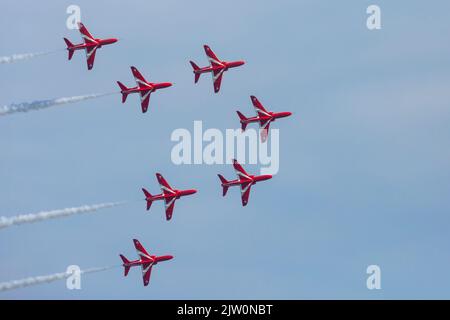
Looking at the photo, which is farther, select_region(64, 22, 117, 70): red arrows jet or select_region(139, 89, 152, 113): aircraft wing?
select_region(139, 89, 152, 113): aircraft wing

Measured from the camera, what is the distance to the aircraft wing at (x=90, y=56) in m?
168

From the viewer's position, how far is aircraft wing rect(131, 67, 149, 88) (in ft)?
566

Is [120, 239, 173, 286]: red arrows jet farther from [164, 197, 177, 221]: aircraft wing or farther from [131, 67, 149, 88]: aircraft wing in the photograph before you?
[131, 67, 149, 88]: aircraft wing

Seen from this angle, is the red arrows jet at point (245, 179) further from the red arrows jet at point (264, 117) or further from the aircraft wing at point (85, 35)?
the aircraft wing at point (85, 35)

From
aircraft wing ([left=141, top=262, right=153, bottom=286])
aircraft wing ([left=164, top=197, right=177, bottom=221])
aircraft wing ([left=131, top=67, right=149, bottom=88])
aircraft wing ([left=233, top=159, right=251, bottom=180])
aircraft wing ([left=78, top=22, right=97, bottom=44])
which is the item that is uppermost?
aircraft wing ([left=78, top=22, right=97, bottom=44])

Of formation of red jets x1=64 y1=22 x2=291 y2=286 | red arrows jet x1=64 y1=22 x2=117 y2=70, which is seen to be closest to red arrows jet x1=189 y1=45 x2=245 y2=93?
formation of red jets x1=64 y1=22 x2=291 y2=286

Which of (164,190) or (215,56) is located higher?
(215,56)

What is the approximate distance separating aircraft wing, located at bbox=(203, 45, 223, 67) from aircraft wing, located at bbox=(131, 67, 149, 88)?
8681mm

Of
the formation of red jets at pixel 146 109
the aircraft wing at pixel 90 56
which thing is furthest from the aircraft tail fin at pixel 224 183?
the aircraft wing at pixel 90 56

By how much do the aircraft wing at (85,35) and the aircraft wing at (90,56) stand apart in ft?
2.70
